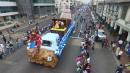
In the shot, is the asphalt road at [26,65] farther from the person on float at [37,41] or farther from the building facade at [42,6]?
the building facade at [42,6]

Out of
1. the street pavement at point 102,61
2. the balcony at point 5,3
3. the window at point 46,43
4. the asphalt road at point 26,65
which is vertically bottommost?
the street pavement at point 102,61

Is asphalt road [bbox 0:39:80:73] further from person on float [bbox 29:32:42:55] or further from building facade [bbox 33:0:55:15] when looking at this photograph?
building facade [bbox 33:0:55:15]

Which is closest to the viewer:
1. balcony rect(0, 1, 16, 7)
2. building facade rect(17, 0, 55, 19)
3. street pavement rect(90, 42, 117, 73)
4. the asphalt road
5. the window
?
the asphalt road

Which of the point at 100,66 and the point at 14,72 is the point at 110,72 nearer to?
the point at 100,66

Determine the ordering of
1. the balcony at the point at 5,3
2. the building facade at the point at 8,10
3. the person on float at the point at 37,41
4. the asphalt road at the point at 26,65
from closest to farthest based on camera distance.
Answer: the asphalt road at the point at 26,65 < the person on float at the point at 37,41 < the balcony at the point at 5,3 < the building facade at the point at 8,10

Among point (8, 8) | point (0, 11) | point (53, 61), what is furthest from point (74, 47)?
point (8, 8)

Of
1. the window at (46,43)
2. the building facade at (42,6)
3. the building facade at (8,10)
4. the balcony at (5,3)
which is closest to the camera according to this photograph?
the window at (46,43)

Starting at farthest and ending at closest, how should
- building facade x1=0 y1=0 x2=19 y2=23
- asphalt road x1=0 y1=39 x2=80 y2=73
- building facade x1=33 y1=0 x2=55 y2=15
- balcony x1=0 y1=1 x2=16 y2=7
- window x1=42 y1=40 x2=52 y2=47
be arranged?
1. building facade x1=33 y1=0 x2=55 y2=15
2. building facade x1=0 y1=0 x2=19 y2=23
3. balcony x1=0 y1=1 x2=16 y2=7
4. window x1=42 y1=40 x2=52 y2=47
5. asphalt road x1=0 y1=39 x2=80 y2=73

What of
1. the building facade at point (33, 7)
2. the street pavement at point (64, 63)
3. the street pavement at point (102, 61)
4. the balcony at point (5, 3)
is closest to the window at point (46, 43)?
the street pavement at point (64, 63)

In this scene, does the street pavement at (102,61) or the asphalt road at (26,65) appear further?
the street pavement at (102,61)

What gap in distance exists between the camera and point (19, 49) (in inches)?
810

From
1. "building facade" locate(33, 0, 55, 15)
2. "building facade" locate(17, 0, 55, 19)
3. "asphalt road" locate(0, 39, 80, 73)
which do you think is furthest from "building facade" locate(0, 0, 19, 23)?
"asphalt road" locate(0, 39, 80, 73)

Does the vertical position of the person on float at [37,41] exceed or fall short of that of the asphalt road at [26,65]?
it exceeds it

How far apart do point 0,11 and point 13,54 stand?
3989cm
